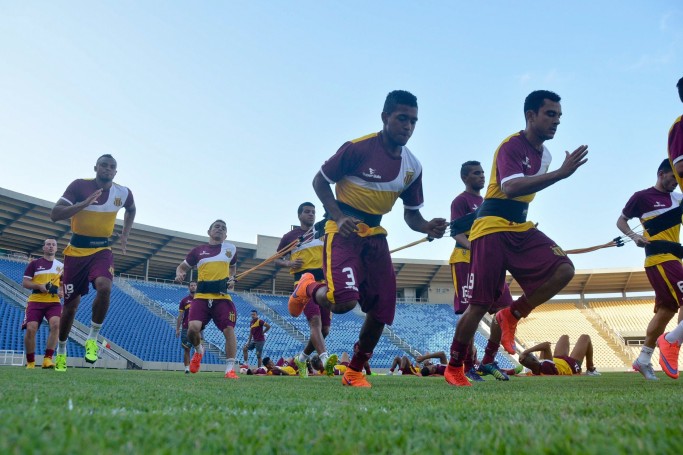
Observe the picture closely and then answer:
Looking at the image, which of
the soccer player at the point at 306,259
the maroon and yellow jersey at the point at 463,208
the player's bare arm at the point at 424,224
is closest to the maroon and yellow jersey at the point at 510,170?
the player's bare arm at the point at 424,224

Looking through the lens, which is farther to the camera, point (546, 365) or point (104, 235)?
point (546, 365)

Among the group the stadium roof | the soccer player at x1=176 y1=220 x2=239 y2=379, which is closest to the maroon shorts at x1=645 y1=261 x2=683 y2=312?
the soccer player at x1=176 y1=220 x2=239 y2=379

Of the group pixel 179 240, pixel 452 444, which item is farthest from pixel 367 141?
pixel 179 240

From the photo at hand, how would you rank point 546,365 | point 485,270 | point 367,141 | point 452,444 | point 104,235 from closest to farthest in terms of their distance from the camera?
point 452,444
point 485,270
point 367,141
point 104,235
point 546,365

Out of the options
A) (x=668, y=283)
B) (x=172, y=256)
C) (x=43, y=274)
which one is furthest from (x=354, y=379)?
(x=172, y=256)

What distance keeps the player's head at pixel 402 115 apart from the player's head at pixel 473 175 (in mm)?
2756

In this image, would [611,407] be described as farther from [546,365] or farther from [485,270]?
[546,365]

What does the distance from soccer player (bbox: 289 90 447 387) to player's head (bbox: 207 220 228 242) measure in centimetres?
439

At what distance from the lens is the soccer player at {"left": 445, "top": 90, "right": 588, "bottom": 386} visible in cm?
459

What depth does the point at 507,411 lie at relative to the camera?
215cm

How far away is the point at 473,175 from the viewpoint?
747 centimetres

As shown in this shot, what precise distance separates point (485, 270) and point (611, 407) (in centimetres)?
242

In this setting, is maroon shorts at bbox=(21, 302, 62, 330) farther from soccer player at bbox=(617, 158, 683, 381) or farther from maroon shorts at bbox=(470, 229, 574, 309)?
soccer player at bbox=(617, 158, 683, 381)

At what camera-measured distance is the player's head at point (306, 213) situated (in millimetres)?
9281
